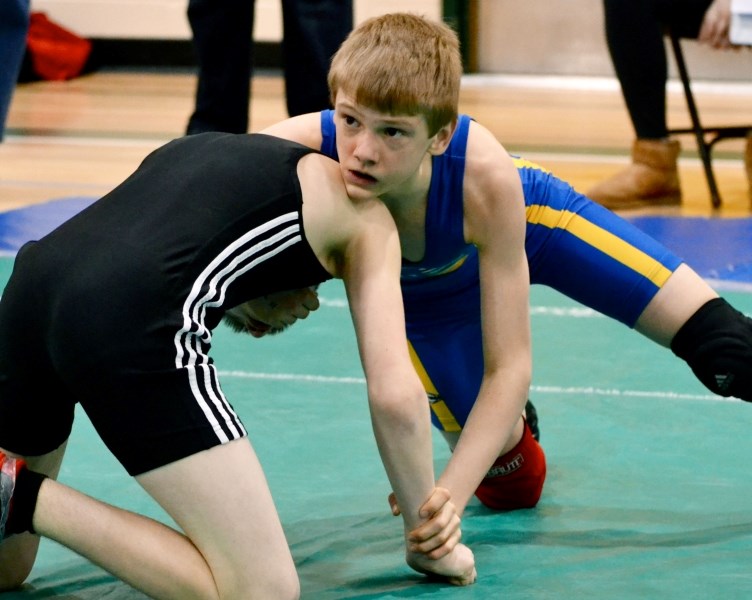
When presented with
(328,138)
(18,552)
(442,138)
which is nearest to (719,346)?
(442,138)

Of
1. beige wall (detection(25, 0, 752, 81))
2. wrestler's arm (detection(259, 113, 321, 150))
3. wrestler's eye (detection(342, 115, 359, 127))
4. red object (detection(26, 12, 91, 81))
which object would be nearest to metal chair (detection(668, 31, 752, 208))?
beige wall (detection(25, 0, 752, 81))

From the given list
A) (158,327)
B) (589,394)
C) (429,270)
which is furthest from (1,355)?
(589,394)

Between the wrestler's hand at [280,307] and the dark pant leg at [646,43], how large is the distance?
238 centimetres

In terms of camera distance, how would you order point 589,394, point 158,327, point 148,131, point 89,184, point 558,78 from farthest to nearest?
point 558,78 → point 148,131 → point 89,184 → point 589,394 → point 158,327

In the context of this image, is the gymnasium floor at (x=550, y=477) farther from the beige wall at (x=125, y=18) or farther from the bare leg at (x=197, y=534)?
the beige wall at (x=125, y=18)

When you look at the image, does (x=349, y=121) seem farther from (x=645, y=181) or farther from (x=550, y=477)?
(x=645, y=181)

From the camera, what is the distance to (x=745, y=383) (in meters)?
2.16

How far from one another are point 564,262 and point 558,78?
469cm

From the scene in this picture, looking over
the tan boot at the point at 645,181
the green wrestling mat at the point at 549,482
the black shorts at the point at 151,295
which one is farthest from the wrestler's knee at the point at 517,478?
the tan boot at the point at 645,181

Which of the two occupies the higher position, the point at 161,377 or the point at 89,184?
the point at 161,377

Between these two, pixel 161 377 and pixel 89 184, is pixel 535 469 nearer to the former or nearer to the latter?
pixel 161 377

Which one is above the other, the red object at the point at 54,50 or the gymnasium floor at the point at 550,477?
the gymnasium floor at the point at 550,477

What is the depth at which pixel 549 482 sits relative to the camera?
7.33 ft

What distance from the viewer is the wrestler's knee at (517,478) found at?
2113 mm
